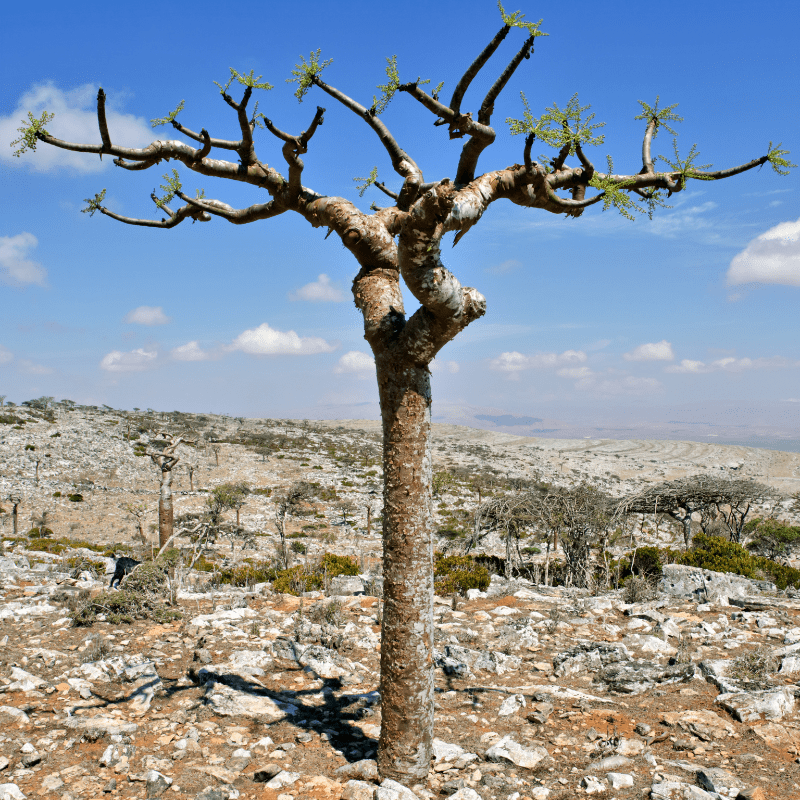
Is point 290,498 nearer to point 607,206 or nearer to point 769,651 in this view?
point 769,651

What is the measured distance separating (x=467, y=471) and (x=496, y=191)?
39283mm

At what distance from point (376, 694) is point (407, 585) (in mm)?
2476

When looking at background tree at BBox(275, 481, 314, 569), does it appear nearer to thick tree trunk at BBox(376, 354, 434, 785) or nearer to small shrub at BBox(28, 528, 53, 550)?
small shrub at BBox(28, 528, 53, 550)

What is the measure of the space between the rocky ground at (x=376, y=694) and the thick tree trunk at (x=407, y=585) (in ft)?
1.05

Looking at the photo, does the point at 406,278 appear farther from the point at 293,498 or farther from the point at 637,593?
the point at 293,498

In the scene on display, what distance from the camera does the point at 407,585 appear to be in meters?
4.00

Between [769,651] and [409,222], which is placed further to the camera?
[769,651]

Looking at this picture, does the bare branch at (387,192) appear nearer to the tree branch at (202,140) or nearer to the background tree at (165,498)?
the tree branch at (202,140)

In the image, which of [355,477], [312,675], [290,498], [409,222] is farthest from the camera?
[355,477]

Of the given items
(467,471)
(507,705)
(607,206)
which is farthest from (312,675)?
(467,471)

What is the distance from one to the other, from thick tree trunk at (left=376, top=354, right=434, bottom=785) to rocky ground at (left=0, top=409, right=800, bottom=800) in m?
0.32

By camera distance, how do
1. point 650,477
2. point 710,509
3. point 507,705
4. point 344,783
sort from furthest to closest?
point 650,477, point 710,509, point 507,705, point 344,783

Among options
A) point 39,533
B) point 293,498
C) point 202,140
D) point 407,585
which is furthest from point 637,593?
point 39,533

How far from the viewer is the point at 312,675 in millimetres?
6172
